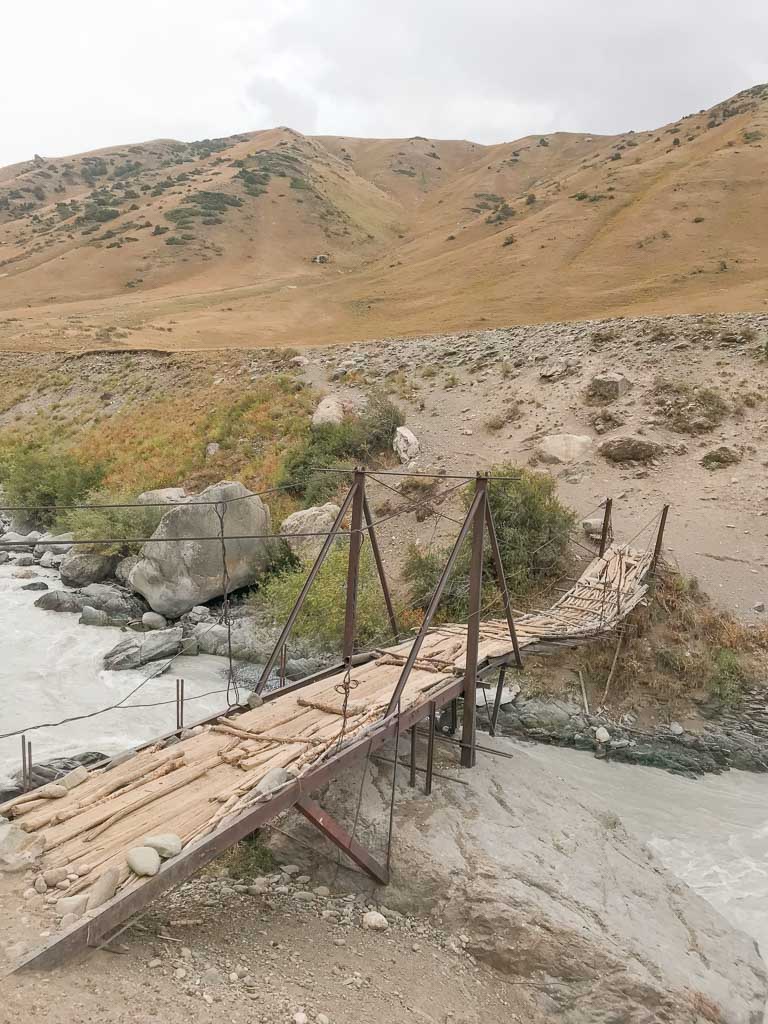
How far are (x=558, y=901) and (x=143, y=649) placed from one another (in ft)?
32.9

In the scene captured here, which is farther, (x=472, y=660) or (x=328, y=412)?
(x=328, y=412)

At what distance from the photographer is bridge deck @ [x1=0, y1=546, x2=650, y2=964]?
5133 millimetres

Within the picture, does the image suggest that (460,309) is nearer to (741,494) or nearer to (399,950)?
(741,494)

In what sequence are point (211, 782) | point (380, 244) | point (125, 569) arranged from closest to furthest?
point (211, 782)
point (125, 569)
point (380, 244)

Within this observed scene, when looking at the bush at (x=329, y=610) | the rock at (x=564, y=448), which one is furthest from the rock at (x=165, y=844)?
the rock at (x=564, y=448)

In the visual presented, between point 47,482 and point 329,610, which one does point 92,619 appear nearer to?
point 329,610

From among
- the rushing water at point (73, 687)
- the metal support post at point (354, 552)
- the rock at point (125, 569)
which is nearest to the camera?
the metal support post at point (354, 552)

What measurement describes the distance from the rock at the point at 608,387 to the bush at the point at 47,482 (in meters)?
17.8

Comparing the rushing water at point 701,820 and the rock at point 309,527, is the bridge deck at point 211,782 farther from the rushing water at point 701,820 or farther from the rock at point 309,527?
the rock at point 309,527

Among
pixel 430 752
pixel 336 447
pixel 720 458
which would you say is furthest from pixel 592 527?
pixel 430 752

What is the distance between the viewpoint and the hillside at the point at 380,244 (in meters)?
39.5

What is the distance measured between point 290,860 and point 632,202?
2220 inches

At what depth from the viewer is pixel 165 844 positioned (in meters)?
5.12

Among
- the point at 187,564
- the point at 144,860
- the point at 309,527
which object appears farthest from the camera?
the point at 309,527
